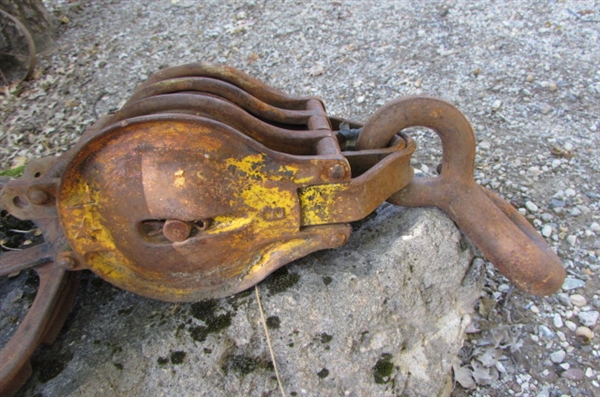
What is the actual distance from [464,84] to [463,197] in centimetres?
224

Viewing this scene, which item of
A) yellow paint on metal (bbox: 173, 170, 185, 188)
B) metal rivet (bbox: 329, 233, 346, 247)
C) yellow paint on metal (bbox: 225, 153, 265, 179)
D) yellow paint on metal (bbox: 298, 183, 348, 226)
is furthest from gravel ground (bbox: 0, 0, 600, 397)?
yellow paint on metal (bbox: 173, 170, 185, 188)

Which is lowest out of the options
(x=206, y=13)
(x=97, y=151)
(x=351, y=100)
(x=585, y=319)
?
(x=585, y=319)

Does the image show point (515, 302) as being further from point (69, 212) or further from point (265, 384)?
point (69, 212)

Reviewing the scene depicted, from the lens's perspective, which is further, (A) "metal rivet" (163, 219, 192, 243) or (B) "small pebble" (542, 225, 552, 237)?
(B) "small pebble" (542, 225, 552, 237)

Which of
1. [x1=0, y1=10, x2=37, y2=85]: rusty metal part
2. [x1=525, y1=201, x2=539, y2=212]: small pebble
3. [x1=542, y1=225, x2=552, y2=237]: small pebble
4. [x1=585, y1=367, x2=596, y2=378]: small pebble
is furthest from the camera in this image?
[x1=0, y1=10, x2=37, y2=85]: rusty metal part

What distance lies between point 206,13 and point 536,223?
159 inches

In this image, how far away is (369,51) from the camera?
4.71m

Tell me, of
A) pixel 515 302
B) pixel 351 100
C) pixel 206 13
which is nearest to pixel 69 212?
pixel 515 302

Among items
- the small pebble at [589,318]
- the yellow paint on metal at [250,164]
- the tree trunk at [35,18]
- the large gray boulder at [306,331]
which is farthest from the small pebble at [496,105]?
the tree trunk at [35,18]

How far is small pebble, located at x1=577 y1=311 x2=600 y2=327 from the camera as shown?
2.60 meters

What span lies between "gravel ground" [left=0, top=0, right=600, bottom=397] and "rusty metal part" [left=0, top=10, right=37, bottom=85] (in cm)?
16

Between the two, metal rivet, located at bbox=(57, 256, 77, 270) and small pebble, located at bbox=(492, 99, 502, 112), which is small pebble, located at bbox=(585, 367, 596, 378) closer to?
small pebble, located at bbox=(492, 99, 502, 112)

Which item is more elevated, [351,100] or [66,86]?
[66,86]

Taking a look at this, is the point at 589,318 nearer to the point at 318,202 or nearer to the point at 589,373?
the point at 589,373
